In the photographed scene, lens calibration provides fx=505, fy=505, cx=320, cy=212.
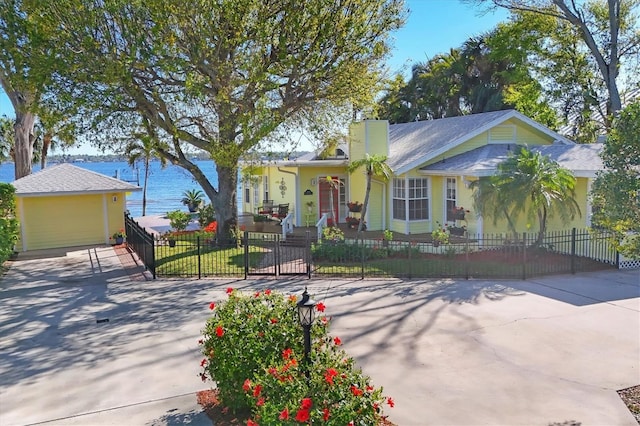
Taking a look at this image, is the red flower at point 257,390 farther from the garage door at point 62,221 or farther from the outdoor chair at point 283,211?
the outdoor chair at point 283,211

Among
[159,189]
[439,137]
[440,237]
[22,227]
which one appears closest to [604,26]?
[439,137]

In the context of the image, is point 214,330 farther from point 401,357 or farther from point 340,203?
point 340,203

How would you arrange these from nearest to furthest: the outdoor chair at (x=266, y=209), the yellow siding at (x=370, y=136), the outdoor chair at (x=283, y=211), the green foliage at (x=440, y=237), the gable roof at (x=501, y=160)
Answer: the green foliage at (x=440, y=237) < the gable roof at (x=501, y=160) < the yellow siding at (x=370, y=136) < the outdoor chair at (x=283, y=211) < the outdoor chair at (x=266, y=209)

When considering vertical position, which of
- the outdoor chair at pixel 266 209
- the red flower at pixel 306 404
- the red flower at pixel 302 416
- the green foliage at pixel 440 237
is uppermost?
the outdoor chair at pixel 266 209

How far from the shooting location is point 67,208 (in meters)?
21.7

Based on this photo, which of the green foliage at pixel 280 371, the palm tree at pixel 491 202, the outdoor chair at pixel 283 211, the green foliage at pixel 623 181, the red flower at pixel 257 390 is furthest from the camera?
the outdoor chair at pixel 283 211

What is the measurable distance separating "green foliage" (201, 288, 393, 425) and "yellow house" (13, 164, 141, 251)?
16979 mm

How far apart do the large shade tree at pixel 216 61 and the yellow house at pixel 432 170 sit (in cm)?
357

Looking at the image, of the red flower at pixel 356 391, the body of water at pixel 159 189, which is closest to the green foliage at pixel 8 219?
the body of water at pixel 159 189

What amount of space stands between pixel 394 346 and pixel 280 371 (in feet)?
13.4

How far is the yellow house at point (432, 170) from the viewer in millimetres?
18312

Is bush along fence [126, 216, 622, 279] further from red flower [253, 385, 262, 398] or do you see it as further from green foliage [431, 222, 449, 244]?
red flower [253, 385, 262, 398]

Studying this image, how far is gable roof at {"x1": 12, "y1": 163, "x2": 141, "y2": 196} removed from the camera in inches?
814

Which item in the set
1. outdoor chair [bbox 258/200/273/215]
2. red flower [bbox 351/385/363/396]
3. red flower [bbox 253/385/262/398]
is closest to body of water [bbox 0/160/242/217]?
outdoor chair [bbox 258/200/273/215]
